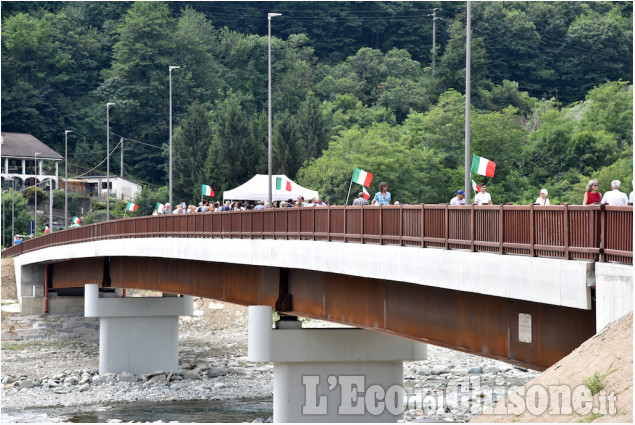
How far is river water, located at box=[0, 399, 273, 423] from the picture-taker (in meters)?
35.6

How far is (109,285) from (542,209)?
118 ft

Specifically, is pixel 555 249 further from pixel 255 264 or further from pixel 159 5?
pixel 159 5

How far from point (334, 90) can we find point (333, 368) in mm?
91625

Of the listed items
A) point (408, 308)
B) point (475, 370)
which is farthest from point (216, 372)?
point (408, 308)

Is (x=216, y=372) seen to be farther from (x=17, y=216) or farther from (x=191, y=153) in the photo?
(x=17, y=216)

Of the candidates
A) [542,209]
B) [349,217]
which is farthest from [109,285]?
[542,209]

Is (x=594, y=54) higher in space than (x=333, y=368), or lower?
higher

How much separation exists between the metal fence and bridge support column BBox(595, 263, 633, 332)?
0.89 feet

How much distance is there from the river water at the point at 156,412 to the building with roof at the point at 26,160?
7598cm

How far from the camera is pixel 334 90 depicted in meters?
117

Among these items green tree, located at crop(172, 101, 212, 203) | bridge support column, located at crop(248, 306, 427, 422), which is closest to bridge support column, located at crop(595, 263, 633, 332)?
bridge support column, located at crop(248, 306, 427, 422)

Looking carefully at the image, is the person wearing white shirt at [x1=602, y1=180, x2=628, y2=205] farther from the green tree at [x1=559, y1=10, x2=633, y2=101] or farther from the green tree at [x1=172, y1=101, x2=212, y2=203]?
the green tree at [x1=559, y1=10, x2=633, y2=101]

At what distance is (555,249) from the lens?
15312mm

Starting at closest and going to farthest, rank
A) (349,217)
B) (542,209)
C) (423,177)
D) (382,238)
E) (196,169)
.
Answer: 1. (542,209)
2. (382,238)
3. (349,217)
4. (423,177)
5. (196,169)
